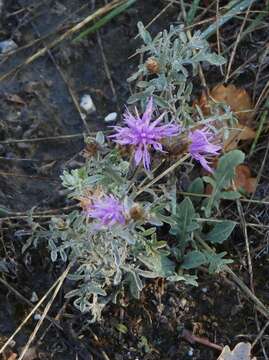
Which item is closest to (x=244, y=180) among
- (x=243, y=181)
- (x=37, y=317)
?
(x=243, y=181)

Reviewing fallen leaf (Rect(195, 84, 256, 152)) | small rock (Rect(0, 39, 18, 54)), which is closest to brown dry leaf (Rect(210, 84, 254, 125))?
fallen leaf (Rect(195, 84, 256, 152))

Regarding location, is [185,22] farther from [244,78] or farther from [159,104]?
[159,104]

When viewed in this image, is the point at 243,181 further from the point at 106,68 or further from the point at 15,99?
the point at 15,99

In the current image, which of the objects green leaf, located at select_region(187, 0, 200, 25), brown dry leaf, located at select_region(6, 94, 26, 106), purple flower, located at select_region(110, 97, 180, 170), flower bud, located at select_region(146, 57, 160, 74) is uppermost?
flower bud, located at select_region(146, 57, 160, 74)

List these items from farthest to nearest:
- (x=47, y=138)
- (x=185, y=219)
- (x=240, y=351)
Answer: (x=47, y=138) < (x=185, y=219) < (x=240, y=351)

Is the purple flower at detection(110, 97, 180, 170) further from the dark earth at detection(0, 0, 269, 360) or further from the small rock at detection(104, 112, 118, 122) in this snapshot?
the small rock at detection(104, 112, 118, 122)

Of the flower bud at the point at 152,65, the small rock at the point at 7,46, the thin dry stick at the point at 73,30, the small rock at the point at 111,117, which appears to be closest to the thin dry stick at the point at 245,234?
the small rock at the point at 111,117
